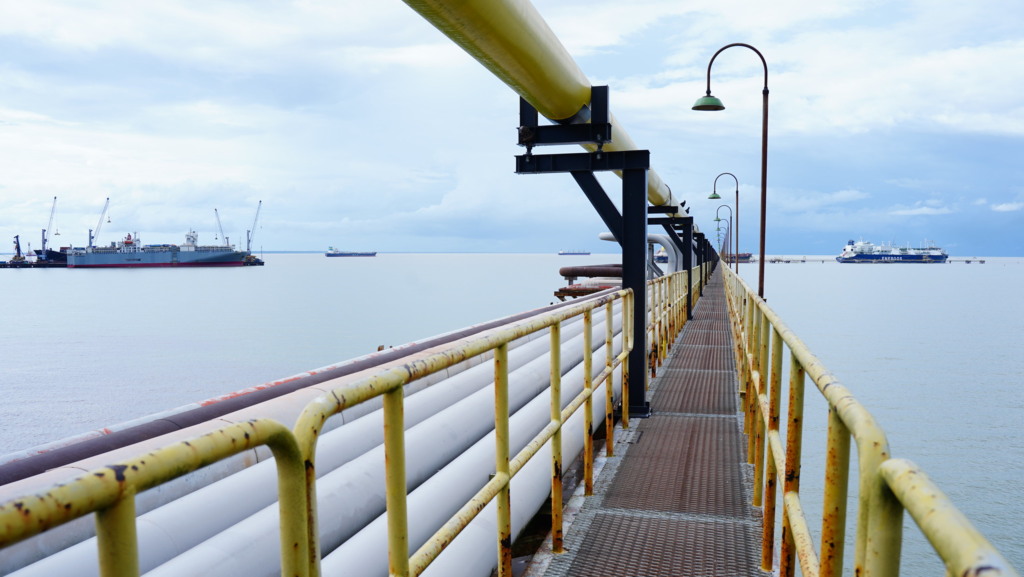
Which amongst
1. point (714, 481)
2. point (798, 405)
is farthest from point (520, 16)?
point (714, 481)

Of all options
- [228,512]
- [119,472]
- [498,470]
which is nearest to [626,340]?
[498,470]

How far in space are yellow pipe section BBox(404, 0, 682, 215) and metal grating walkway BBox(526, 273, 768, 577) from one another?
2682 mm

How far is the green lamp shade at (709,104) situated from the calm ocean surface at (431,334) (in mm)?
6827

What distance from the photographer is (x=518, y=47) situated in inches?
149

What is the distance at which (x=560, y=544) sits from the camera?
3.71 m

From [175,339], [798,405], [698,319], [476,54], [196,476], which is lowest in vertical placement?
[175,339]

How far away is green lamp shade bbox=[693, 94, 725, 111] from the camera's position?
1191 centimetres

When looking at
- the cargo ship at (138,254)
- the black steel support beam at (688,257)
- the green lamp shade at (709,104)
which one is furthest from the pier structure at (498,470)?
the cargo ship at (138,254)

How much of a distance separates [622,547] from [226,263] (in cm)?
15851

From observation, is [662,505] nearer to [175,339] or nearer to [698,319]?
[698,319]

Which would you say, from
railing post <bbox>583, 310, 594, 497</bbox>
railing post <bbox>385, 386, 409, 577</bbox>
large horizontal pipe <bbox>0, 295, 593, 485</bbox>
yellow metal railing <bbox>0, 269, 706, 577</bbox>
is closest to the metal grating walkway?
railing post <bbox>583, 310, 594, 497</bbox>

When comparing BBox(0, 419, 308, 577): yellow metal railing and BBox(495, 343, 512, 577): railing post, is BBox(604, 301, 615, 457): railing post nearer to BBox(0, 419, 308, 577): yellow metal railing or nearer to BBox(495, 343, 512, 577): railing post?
BBox(495, 343, 512, 577): railing post

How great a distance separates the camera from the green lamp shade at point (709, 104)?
1191 cm

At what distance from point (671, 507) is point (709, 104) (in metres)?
9.12
